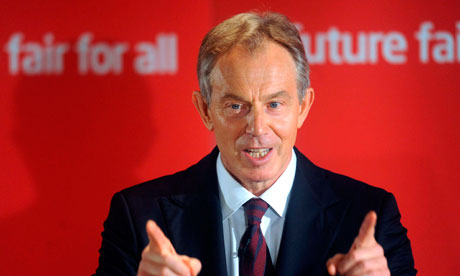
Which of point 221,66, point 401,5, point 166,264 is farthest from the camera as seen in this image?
point 401,5

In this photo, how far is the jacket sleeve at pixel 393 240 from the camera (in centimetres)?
205

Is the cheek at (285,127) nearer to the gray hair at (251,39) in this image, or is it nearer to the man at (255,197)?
the man at (255,197)

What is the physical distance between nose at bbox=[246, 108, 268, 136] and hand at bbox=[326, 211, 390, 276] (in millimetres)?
473

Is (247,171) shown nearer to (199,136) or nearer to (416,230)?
(199,136)

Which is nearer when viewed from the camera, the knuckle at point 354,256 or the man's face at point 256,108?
the knuckle at point 354,256

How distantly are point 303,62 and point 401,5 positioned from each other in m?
0.67

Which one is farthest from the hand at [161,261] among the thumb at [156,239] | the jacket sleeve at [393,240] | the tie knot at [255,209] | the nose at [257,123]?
the jacket sleeve at [393,240]

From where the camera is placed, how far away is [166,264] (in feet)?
5.61

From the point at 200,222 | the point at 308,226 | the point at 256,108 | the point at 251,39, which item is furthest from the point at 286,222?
the point at 251,39

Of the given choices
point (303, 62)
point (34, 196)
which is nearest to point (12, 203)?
point (34, 196)

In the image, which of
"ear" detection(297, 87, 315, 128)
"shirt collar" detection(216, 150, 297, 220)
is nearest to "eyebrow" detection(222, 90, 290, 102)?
"ear" detection(297, 87, 315, 128)

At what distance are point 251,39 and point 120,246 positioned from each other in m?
0.87

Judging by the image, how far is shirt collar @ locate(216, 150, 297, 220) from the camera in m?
2.13

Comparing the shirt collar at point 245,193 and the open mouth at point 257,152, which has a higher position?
the open mouth at point 257,152
